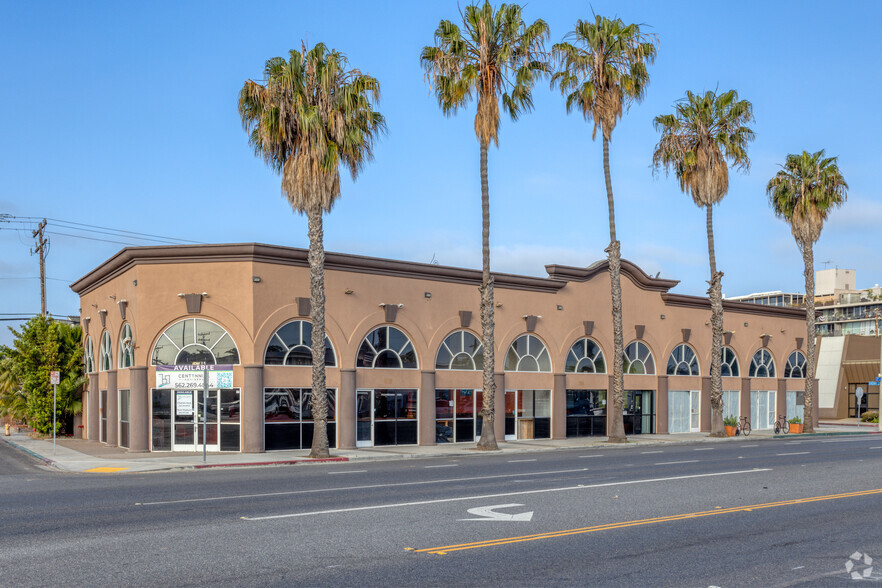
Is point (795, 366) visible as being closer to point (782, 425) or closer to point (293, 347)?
point (782, 425)

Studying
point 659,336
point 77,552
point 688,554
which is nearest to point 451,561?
point 688,554

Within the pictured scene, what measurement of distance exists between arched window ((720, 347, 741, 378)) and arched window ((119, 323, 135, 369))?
31440 millimetres

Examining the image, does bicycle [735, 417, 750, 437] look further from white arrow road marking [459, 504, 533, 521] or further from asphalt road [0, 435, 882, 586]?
→ white arrow road marking [459, 504, 533, 521]

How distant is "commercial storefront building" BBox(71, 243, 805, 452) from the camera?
30266 mm

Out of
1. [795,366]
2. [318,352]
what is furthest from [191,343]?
[795,366]

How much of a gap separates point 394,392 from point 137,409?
9445 millimetres

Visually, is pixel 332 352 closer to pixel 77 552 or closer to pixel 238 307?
pixel 238 307

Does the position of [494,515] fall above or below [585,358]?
below

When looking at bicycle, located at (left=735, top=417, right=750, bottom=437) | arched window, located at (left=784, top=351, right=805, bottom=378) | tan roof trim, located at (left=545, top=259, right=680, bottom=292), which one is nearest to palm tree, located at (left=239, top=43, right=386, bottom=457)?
tan roof trim, located at (left=545, top=259, right=680, bottom=292)

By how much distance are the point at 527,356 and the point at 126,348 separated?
652 inches

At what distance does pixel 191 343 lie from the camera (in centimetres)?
3047

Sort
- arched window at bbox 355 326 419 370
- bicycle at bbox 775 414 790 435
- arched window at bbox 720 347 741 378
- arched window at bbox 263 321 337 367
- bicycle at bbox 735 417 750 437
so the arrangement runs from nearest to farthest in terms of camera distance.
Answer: arched window at bbox 263 321 337 367
arched window at bbox 355 326 419 370
bicycle at bbox 735 417 750 437
bicycle at bbox 775 414 790 435
arched window at bbox 720 347 741 378

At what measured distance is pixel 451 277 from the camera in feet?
117

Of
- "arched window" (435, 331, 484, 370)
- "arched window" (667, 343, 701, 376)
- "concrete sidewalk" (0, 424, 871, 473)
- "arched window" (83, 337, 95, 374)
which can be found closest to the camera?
"concrete sidewalk" (0, 424, 871, 473)
